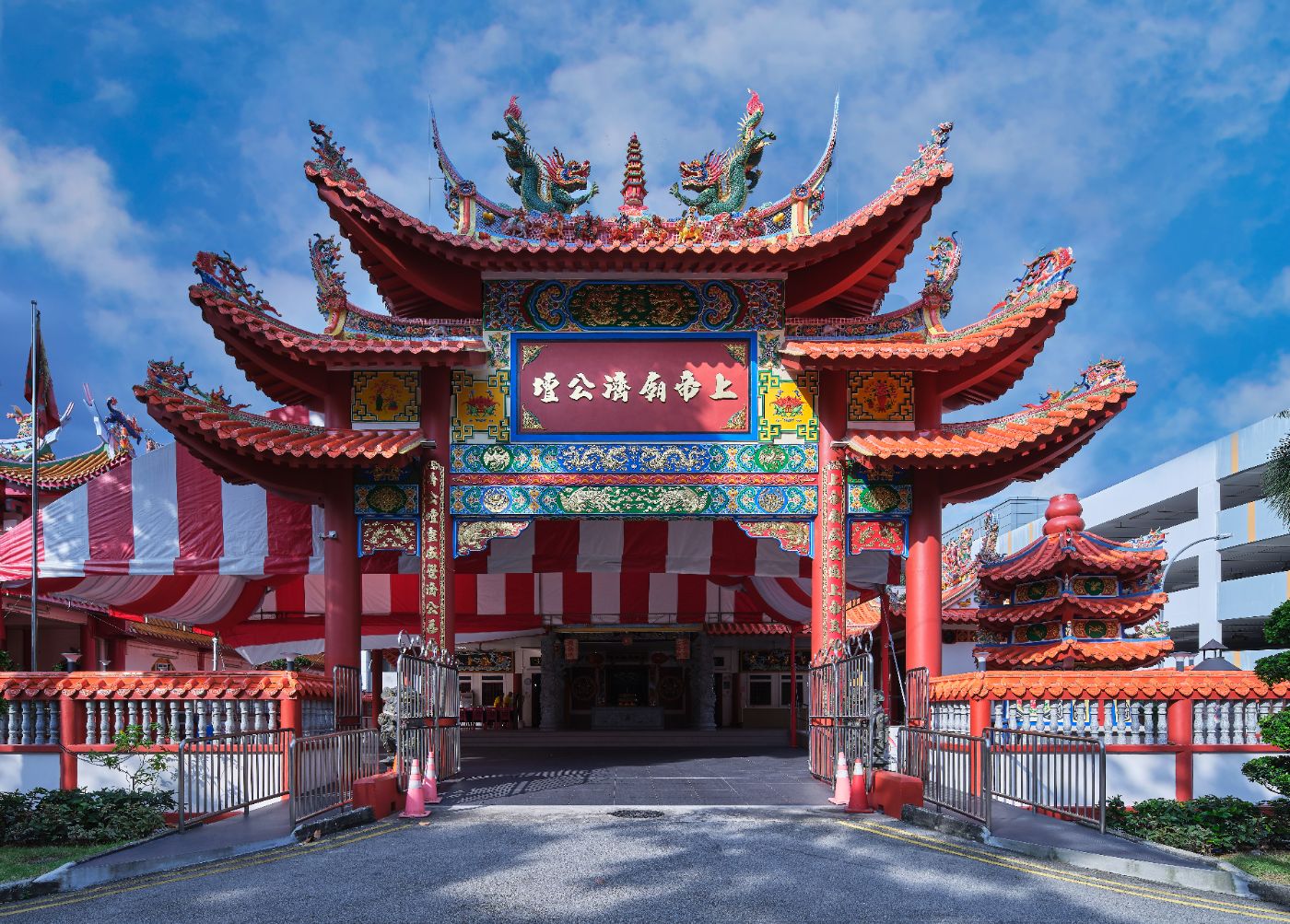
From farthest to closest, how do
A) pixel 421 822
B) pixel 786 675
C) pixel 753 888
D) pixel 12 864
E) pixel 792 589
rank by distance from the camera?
pixel 786 675 → pixel 792 589 → pixel 421 822 → pixel 12 864 → pixel 753 888

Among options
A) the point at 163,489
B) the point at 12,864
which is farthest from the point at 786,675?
the point at 12,864

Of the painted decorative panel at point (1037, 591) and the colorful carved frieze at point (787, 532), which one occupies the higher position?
the colorful carved frieze at point (787, 532)

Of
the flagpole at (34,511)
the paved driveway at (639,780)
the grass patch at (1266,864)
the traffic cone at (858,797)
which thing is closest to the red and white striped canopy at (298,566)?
the flagpole at (34,511)

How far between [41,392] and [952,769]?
14987mm

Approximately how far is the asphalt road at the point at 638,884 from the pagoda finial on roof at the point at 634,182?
26.3 feet

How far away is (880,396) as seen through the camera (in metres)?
13.4

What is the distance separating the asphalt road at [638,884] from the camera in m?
6.33

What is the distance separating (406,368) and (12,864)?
6879 mm

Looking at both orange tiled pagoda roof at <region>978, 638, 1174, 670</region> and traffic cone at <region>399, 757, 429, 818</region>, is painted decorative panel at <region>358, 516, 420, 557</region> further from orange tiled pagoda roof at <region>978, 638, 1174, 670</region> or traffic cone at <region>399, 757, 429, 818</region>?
orange tiled pagoda roof at <region>978, 638, 1174, 670</region>

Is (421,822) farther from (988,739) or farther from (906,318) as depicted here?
(906,318)

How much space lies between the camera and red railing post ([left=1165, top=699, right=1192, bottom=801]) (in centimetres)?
1110

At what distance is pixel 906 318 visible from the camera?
13586mm

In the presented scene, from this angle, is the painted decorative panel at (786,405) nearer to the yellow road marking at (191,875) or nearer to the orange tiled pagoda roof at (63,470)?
the yellow road marking at (191,875)

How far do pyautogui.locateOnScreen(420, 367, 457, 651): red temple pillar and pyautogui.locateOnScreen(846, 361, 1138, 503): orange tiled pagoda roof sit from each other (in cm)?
492
